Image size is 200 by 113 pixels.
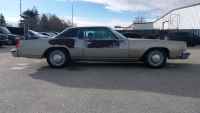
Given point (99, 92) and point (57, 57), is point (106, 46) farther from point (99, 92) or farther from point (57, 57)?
point (99, 92)

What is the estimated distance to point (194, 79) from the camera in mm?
5438

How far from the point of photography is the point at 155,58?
6.80 m

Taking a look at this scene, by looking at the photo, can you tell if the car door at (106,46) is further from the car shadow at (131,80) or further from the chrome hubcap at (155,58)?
the chrome hubcap at (155,58)

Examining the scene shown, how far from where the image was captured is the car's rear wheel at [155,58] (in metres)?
6.81

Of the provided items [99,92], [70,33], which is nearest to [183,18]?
[70,33]

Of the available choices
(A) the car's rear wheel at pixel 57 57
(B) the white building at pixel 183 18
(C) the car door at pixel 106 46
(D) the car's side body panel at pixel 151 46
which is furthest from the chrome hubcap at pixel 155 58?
(B) the white building at pixel 183 18

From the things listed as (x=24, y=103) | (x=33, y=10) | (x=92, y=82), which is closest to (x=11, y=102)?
(x=24, y=103)

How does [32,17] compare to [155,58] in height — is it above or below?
above

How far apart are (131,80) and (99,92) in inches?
52.6

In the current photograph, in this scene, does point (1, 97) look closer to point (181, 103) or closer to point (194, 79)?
point (181, 103)

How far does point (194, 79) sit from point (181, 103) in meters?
2.12

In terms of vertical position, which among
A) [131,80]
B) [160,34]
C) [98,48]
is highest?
[160,34]

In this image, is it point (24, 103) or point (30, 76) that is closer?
point (24, 103)

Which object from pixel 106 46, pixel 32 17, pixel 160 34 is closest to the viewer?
pixel 106 46
